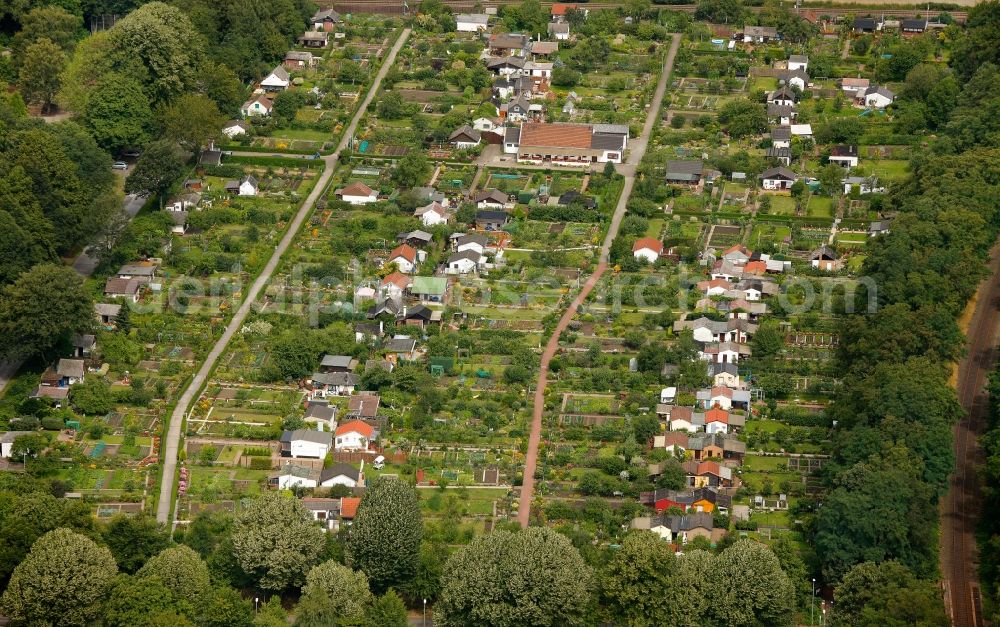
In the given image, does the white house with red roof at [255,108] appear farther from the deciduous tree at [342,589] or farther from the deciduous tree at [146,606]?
the deciduous tree at [146,606]

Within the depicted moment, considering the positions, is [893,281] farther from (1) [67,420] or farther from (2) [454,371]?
(1) [67,420]

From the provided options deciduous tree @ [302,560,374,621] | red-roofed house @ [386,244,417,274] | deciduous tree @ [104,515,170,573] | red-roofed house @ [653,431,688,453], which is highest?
red-roofed house @ [386,244,417,274]

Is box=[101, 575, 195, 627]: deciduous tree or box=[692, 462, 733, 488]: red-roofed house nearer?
box=[101, 575, 195, 627]: deciduous tree

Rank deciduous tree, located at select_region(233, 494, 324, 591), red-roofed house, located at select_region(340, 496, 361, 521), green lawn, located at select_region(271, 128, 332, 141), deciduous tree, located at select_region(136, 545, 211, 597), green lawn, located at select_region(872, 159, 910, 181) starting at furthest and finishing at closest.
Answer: green lawn, located at select_region(271, 128, 332, 141)
green lawn, located at select_region(872, 159, 910, 181)
red-roofed house, located at select_region(340, 496, 361, 521)
deciduous tree, located at select_region(233, 494, 324, 591)
deciduous tree, located at select_region(136, 545, 211, 597)

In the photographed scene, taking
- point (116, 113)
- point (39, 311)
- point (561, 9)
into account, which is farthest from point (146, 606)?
point (561, 9)

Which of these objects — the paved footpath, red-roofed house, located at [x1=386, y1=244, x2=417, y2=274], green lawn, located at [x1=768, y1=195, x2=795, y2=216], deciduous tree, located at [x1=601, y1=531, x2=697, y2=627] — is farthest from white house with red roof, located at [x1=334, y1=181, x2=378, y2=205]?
deciduous tree, located at [x1=601, y1=531, x2=697, y2=627]

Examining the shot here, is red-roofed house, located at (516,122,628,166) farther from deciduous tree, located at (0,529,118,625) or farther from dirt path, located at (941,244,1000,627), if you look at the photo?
deciduous tree, located at (0,529,118,625)

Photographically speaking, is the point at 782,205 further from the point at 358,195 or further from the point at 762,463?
the point at 762,463

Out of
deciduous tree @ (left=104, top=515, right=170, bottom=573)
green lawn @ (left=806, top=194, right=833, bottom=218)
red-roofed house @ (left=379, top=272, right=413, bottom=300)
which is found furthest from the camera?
green lawn @ (left=806, top=194, right=833, bottom=218)
